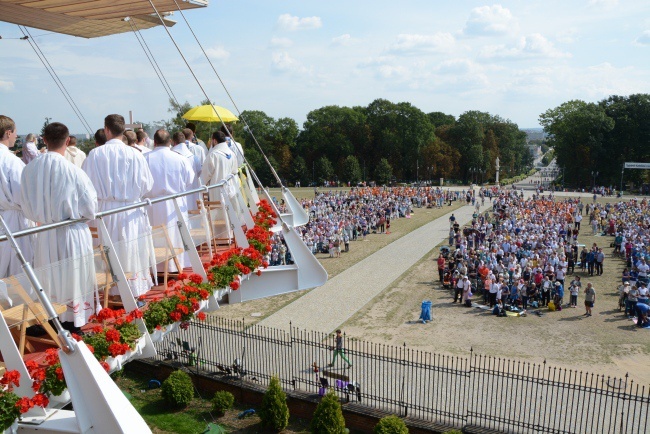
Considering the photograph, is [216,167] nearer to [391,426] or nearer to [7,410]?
[7,410]

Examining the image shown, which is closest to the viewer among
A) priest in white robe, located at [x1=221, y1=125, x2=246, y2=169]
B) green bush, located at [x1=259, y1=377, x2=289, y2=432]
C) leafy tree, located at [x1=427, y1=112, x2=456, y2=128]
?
priest in white robe, located at [x1=221, y1=125, x2=246, y2=169]

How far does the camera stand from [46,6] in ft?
36.2

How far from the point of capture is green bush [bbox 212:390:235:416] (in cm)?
1548

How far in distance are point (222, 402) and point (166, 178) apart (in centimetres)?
953

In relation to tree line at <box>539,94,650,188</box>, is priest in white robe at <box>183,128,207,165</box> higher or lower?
lower

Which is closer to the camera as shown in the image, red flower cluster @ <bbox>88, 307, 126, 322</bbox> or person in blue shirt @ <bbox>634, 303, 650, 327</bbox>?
red flower cluster @ <bbox>88, 307, 126, 322</bbox>

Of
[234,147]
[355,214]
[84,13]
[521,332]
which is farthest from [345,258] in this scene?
[234,147]

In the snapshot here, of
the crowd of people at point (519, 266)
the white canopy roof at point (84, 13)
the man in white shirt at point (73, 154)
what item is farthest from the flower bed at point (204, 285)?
the crowd of people at point (519, 266)

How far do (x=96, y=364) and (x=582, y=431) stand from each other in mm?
12639

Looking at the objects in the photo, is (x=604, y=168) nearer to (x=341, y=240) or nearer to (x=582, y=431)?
(x=341, y=240)

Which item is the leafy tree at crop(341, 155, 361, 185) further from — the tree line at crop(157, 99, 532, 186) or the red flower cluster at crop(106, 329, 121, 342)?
the red flower cluster at crop(106, 329, 121, 342)

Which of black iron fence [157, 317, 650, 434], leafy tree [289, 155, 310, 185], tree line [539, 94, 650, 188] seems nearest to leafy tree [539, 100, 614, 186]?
tree line [539, 94, 650, 188]

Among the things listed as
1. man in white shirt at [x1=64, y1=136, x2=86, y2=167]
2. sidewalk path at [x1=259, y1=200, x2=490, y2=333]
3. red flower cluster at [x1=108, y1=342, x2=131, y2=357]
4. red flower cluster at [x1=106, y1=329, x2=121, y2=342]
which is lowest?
sidewalk path at [x1=259, y1=200, x2=490, y2=333]

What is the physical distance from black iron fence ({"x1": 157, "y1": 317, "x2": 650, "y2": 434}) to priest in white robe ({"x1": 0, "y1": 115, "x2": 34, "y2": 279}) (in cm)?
986
